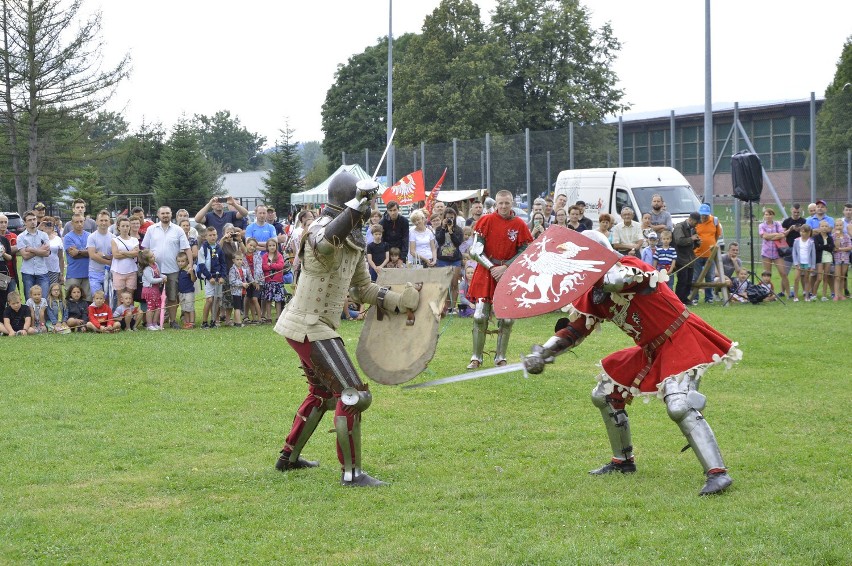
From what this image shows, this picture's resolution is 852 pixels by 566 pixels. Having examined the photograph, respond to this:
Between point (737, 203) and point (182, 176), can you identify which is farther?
point (182, 176)

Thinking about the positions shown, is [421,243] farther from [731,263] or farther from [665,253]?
[731,263]

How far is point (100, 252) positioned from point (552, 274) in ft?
32.6

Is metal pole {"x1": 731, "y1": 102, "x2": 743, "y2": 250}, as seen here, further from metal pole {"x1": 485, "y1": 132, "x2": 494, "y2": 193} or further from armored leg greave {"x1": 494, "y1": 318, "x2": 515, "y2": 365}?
armored leg greave {"x1": 494, "y1": 318, "x2": 515, "y2": 365}

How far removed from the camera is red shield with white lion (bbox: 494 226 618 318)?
18.7 feet

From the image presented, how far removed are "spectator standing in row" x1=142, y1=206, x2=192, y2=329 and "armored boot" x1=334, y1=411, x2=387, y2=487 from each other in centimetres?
858

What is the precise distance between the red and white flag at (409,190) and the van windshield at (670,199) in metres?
A: 4.55

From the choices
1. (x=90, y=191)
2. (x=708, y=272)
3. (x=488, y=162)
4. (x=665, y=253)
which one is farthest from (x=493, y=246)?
(x=90, y=191)

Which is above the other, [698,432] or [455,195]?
[455,195]

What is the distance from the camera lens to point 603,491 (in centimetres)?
598

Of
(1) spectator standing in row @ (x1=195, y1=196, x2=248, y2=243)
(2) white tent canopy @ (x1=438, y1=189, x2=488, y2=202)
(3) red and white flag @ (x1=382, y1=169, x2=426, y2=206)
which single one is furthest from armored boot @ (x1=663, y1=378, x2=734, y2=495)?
(2) white tent canopy @ (x1=438, y1=189, x2=488, y2=202)

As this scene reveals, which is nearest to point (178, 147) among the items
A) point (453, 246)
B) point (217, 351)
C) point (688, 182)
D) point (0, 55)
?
point (0, 55)

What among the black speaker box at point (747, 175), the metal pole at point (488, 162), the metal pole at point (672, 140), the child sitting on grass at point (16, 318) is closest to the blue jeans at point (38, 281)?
the child sitting on grass at point (16, 318)

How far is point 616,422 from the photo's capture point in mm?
6398

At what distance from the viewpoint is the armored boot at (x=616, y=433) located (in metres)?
6.41
